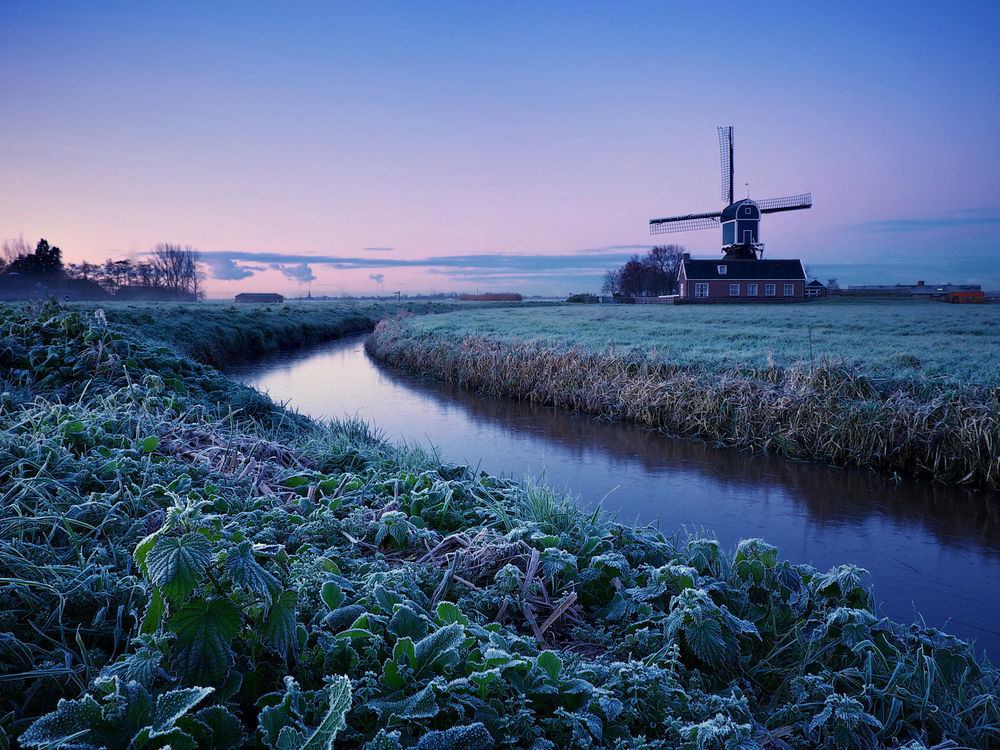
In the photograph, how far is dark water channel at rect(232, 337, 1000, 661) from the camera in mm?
5531

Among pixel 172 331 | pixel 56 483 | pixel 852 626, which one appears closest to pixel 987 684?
pixel 852 626

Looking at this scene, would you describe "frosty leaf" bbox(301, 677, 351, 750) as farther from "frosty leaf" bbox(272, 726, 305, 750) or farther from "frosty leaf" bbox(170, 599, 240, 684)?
"frosty leaf" bbox(170, 599, 240, 684)

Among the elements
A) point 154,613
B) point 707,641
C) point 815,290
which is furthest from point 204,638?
point 815,290

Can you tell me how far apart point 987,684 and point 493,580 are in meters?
2.61

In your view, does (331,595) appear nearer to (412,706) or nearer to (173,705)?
(412,706)

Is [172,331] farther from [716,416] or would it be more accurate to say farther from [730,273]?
[730,273]

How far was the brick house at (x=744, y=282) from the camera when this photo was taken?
2208 inches

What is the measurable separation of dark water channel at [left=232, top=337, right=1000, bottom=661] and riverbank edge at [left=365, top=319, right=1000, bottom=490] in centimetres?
35

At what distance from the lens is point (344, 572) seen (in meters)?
2.99

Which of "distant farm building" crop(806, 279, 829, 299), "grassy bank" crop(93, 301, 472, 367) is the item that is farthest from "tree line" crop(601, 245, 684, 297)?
"grassy bank" crop(93, 301, 472, 367)

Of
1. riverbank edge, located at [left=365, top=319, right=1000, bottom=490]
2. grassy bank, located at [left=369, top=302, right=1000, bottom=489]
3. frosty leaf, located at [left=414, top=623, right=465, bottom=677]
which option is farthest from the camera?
grassy bank, located at [left=369, top=302, right=1000, bottom=489]

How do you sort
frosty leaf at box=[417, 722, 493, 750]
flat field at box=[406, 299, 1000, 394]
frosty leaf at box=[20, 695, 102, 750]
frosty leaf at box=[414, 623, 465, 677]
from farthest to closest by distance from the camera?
1. flat field at box=[406, 299, 1000, 394]
2. frosty leaf at box=[414, 623, 465, 677]
3. frosty leaf at box=[417, 722, 493, 750]
4. frosty leaf at box=[20, 695, 102, 750]

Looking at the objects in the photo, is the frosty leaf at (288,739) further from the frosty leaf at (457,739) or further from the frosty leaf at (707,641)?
the frosty leaf at (707,641)

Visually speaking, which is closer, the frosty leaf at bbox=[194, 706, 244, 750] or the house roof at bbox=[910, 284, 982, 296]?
the frosty leaf at bbox=[194, 706, 244, 750]
